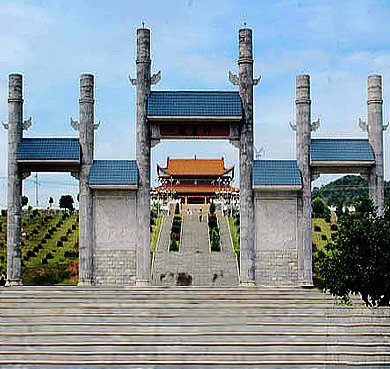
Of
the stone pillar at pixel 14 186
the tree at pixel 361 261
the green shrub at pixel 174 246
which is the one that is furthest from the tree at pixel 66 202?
the tree at pixel 361 261

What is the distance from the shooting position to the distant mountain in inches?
3199

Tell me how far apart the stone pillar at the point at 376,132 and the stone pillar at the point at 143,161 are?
7591mm

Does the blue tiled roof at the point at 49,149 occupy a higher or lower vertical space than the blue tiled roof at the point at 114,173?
higher

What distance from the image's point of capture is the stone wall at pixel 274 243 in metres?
20.1

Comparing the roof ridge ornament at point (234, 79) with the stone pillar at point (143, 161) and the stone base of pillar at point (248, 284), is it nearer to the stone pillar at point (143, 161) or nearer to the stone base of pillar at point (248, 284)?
the stone pillar at point (143, 161)

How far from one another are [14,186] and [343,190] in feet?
226

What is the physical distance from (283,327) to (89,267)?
294 inches

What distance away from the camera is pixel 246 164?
20.0 meters

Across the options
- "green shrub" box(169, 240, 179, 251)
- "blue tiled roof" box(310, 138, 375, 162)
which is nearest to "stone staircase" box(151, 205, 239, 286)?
"green shrub" box(169, 240, 179, 251)

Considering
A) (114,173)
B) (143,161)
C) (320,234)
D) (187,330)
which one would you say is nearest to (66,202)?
(320,234)

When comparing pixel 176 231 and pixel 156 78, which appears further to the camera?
pixel 176 231

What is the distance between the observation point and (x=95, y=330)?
51.1 ft

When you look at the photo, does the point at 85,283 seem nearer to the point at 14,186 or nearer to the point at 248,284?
the point at 14,186

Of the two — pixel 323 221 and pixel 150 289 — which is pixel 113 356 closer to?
pixel 150 289
